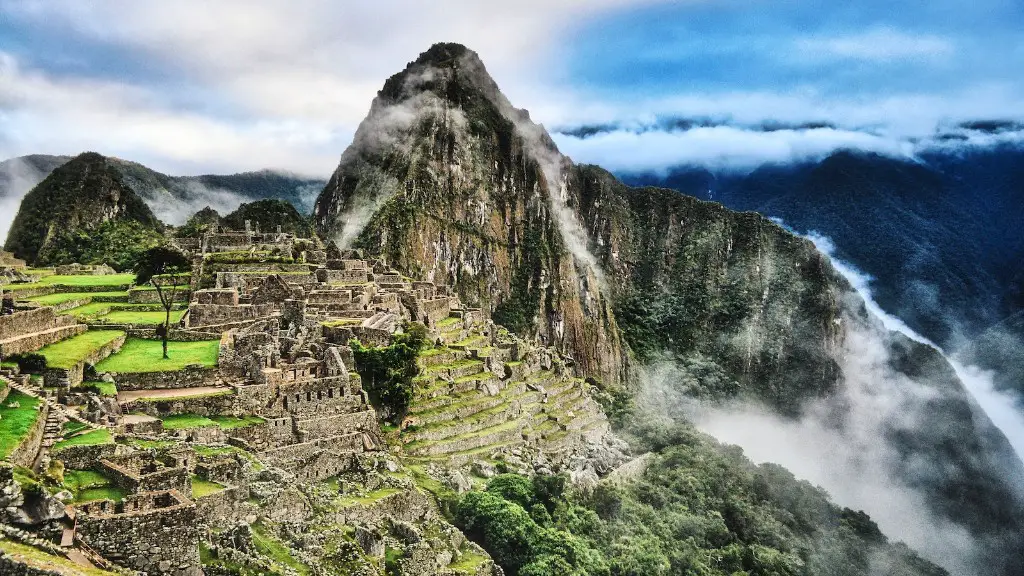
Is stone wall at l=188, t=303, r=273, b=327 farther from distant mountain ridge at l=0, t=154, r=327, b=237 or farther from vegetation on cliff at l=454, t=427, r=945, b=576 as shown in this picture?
distant mountain ridge at l=0, t=154, r=327, b=237

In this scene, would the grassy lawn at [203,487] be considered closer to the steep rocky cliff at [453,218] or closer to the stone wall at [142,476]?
the stone wall at [142,476]

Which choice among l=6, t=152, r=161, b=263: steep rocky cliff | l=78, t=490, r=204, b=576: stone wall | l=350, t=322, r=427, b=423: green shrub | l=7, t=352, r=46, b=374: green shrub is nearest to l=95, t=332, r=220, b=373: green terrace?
l=7, t=352, r=46, b=374: green shrub

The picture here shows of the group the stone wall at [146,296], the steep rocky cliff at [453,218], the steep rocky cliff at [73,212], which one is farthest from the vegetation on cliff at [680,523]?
the steep rocky cliff at [453,218]

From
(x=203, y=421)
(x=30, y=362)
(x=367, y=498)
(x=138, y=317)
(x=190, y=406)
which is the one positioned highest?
(x=30, y=362)

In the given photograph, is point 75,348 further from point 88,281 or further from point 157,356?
point 88,281

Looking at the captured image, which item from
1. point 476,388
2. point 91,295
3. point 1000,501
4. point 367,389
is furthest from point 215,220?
point 1000,501

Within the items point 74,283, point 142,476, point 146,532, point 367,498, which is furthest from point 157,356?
point 74,283
